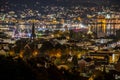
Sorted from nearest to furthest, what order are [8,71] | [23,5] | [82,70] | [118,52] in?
[8,71]
[82,70]
[118,52]
[23,5]

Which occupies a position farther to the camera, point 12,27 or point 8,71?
point 12,27

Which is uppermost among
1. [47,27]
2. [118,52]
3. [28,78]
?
[28,78]

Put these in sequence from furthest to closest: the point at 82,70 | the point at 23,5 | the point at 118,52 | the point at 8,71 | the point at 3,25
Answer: the point at 23,5 < the point at 3,25 < the point at 118,52 < the point at 82,70 < the point at 8,71

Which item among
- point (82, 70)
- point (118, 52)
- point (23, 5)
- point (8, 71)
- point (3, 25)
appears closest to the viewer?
point (8, 71)

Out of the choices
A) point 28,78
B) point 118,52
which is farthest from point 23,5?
point 28,78

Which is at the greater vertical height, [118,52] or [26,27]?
[118,52]

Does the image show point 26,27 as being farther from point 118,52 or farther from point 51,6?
point 118,52

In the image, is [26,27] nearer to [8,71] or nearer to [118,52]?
[118,52]

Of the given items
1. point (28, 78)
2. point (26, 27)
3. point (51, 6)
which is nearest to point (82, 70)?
point (28, 78)

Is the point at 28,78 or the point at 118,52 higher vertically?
the point at 28,78
